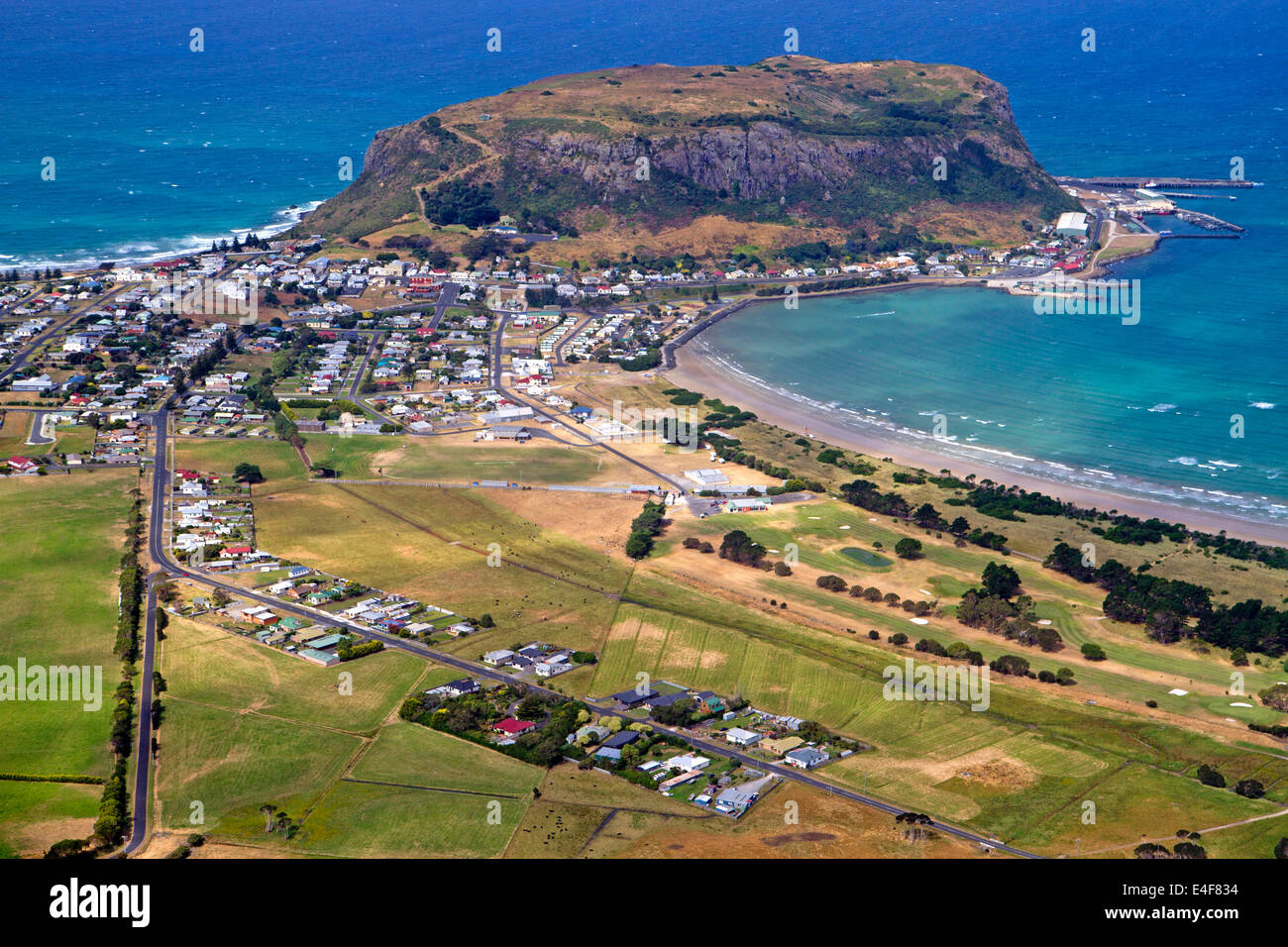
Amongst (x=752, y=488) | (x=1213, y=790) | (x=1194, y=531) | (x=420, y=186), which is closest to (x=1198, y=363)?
(x=1194, y=531)

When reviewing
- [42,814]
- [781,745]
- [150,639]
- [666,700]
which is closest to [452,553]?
[150,639]

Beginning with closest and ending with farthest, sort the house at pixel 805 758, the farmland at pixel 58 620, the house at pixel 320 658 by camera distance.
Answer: the farmland at pixel 58 620 < the house at pixel 805 758 < the house at pixel 320 658

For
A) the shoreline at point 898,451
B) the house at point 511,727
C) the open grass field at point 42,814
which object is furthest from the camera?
the shoreline at point 898,451

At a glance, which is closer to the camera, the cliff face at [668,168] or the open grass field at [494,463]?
the open grass field at [494,463]

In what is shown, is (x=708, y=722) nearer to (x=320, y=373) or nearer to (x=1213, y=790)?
(x=1213, y=790)

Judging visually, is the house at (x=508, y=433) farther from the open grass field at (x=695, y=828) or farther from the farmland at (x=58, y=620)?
the open grass field at (x=695, y=828)

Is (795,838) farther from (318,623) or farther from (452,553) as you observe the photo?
(452,553)

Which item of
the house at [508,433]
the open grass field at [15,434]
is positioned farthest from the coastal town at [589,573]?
the house at [508,433]
